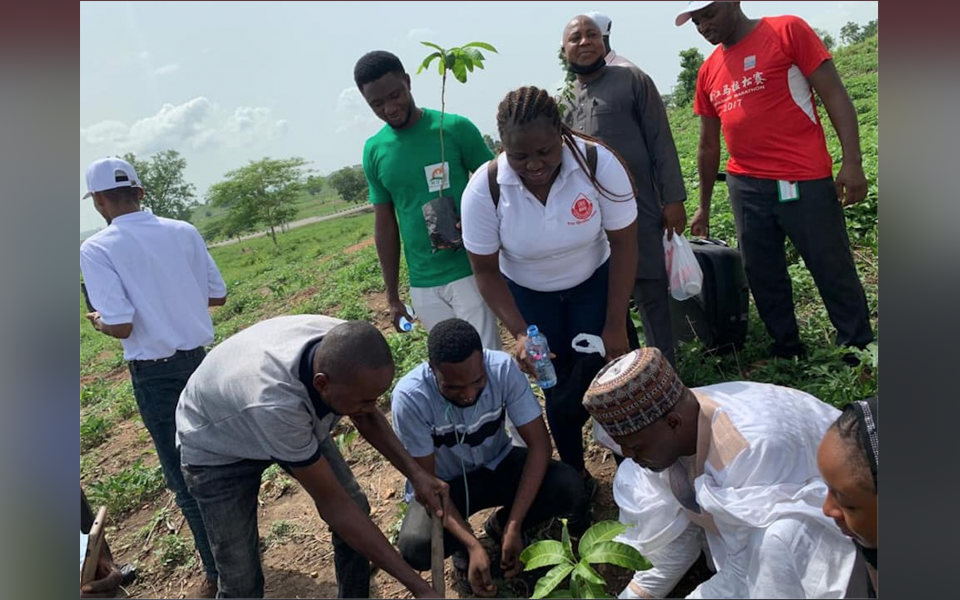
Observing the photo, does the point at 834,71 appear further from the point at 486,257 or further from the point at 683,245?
the point at 486,257

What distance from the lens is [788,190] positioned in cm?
315

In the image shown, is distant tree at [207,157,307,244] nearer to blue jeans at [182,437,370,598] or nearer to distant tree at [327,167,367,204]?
distant tree at [327,167,367,204]

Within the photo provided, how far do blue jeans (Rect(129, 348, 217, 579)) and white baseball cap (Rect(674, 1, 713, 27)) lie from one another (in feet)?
8.40

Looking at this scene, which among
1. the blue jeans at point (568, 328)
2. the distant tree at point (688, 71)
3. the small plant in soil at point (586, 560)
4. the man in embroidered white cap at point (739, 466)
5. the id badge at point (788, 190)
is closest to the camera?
the man in embroidered white cap at point (739, 466)

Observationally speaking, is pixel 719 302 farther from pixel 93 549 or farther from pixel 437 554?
pixel 93 549

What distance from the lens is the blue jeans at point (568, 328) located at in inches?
110

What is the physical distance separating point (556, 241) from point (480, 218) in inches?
12.0

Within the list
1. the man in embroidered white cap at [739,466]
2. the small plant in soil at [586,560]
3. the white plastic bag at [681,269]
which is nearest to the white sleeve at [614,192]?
the white plastic bag at [681,269]

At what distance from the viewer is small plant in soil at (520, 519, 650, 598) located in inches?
71.5

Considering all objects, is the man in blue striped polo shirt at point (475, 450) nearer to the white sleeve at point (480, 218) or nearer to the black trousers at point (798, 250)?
the white sleeve at point (480, 218)

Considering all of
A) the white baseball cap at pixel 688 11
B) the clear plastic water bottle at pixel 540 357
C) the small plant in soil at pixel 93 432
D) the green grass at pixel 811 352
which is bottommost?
the small plant in soil at pixel 93 432

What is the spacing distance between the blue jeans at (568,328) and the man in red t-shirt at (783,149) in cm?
100
